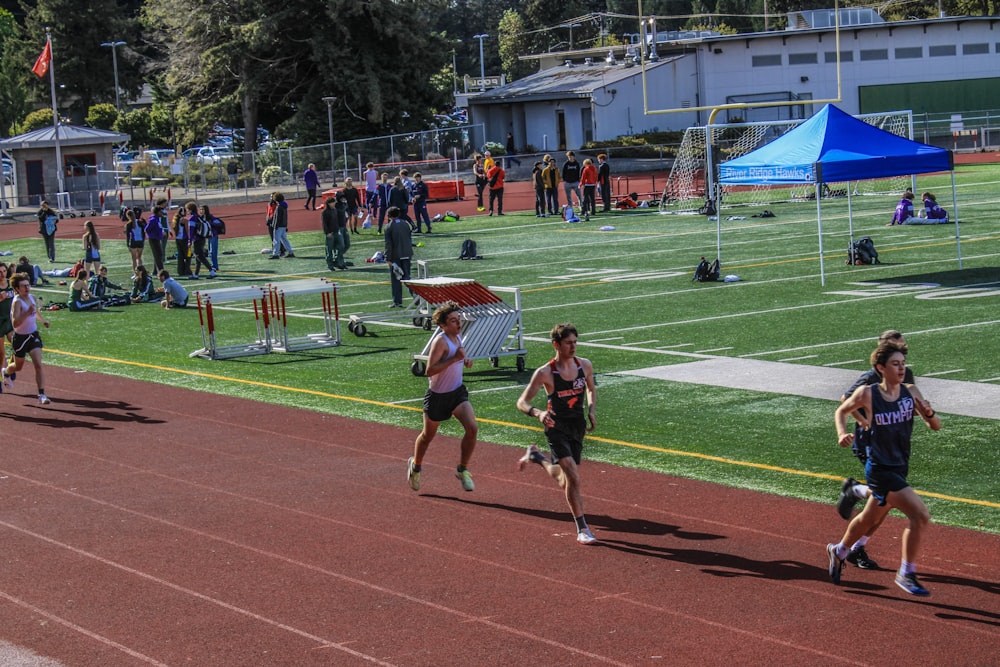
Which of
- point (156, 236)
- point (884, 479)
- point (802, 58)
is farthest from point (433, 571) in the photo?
point (802, 58)

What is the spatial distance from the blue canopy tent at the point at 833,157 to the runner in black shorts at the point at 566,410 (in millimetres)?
A: 14366

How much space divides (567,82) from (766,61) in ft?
35.7

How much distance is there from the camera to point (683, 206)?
43.2m

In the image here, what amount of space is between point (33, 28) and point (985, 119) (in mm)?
65430

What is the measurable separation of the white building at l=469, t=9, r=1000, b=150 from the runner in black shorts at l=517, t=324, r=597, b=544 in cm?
6092

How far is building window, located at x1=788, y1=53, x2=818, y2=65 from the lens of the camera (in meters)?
71.6

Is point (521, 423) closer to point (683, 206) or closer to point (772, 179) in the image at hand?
point (772, 179)

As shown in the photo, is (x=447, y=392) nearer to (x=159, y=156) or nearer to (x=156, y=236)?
(x=156, y=236)

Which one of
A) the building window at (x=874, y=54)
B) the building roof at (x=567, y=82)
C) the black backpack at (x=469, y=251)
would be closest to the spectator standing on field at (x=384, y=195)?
the black backpack at (x=469, y=251)

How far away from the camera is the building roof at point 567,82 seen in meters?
69.7

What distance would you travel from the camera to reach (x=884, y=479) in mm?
8867

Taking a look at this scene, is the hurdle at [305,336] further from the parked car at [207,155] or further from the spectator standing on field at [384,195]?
the parked car at [207,155]

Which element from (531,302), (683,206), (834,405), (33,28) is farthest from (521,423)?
(33,28)

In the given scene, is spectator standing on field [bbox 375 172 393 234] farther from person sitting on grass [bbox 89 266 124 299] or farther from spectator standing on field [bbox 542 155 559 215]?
person sitting on grass [bbox 89 266 124 299]
